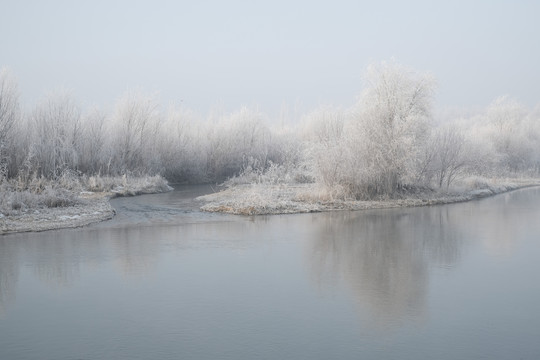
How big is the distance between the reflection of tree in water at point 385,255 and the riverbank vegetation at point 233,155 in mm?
3852

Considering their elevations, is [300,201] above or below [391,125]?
below

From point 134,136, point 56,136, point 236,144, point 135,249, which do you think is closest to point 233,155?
point 236,144

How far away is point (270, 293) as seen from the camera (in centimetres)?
911

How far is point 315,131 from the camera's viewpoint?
45.1 meters

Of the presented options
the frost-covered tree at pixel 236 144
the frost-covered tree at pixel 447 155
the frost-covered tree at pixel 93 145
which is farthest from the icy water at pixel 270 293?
the frost-covered tree at pixel 236 144

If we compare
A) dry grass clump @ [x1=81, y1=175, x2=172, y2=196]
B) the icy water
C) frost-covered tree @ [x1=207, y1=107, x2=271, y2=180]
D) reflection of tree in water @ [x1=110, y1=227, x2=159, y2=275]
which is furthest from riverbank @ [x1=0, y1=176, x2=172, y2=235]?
frost-covered tree @ [x1=207, y1=107, x2=271, y2=180]

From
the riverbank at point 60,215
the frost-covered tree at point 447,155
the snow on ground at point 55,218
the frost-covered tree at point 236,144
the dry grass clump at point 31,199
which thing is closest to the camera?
the snow on ground at point 55,218

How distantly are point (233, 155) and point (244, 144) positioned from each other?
1716mm

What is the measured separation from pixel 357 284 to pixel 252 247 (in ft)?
13.5

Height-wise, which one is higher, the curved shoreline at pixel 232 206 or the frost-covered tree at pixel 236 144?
the frost-covered tree at pixel 236 144

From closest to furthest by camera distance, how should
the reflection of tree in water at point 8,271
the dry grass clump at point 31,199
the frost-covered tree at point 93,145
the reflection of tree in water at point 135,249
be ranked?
the reflection of tree in water at point 8,271
the reflection of tree in water at point 135,249
the dry grass clump at point 31,199
the frost-covered tree at point 93,145

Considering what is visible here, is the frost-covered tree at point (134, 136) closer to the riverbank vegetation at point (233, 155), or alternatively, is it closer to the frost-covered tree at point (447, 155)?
the riverbank vegetation at point (233, 155)

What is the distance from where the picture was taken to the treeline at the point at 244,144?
77.6 ft

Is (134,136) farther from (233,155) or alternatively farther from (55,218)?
(55,218)
